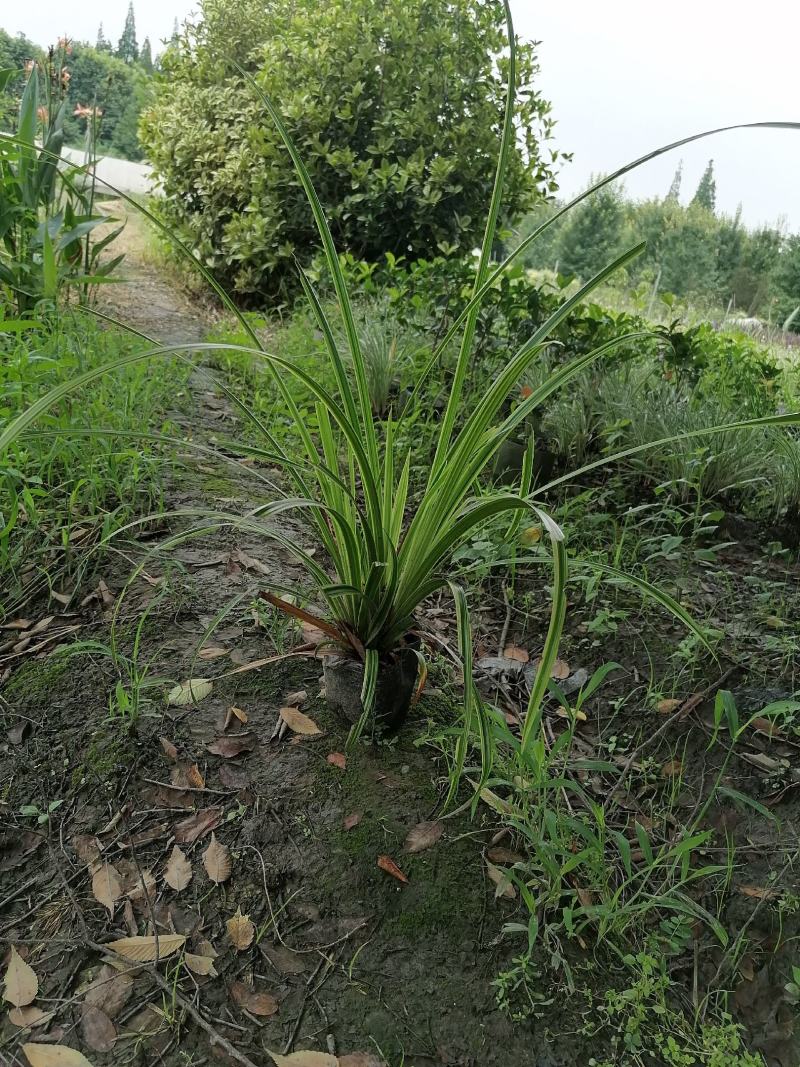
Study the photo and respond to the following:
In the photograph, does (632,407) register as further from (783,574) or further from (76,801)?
(76,801)

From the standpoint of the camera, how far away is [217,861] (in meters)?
1.10

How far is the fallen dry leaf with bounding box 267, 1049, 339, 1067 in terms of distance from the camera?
34.5 inches

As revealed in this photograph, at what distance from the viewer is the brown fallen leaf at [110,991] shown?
3.05ft

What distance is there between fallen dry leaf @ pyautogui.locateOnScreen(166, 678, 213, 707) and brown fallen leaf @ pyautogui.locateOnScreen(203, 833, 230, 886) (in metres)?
0.28

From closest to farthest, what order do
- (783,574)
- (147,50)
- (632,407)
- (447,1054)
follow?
1. (447,1054)
2. (783,574)
3. (632,407)
4. (147,50)

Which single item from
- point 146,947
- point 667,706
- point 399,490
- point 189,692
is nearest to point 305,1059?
point 146,947

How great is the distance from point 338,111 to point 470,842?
4.64 meters

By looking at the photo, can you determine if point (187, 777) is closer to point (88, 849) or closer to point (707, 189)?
point (88, 849)

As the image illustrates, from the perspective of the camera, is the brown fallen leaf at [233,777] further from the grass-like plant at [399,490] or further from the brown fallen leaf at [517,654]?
the brown fallen leaf at [517,654]

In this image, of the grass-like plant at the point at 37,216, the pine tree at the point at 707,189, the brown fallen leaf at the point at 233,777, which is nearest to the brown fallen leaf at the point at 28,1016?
the brown fallen leaf at the point at 233,777

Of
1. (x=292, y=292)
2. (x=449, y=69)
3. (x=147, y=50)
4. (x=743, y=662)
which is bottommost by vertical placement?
(x=743, y=662)

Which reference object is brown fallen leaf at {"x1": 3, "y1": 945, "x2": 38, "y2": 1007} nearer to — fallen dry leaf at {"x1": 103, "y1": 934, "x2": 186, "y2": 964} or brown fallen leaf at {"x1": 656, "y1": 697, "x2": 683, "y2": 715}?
fallen dry leaf at {"x1": 103, "y1": 934, "x2": 186, "y2": 964}

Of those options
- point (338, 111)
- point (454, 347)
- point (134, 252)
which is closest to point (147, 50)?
point (134, 252)

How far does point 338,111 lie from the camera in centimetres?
457
